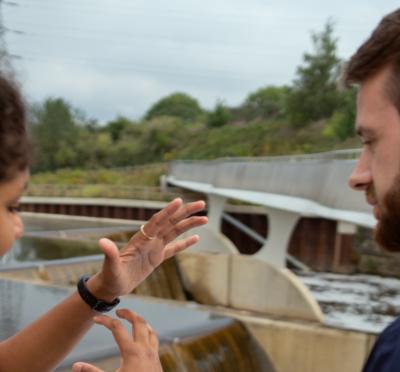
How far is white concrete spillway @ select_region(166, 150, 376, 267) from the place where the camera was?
10352 mm

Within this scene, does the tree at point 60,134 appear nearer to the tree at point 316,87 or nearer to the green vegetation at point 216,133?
the green vegetation at point 216,133

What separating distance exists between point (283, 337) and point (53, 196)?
29.6m

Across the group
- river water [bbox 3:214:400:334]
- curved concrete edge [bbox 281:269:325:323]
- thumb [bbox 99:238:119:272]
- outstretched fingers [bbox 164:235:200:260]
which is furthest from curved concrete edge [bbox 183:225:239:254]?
thumb [bbox 99:238:119:272]

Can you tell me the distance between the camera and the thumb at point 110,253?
1596 mm

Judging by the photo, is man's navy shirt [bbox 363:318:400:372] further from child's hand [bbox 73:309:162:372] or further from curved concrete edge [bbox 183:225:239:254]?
curved concrete edge [bbox 183:225:239:254]

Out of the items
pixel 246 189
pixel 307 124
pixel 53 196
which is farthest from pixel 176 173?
pixel 307 124

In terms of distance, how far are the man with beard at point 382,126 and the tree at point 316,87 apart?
171 feet

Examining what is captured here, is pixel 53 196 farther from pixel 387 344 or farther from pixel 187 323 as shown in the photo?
pixel 387 344

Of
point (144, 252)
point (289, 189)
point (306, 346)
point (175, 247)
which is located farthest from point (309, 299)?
Result: point (144, 252)

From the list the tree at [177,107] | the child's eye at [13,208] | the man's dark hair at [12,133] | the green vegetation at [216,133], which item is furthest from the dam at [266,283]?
the tree at [177,107]

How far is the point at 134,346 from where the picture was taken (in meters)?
1.50

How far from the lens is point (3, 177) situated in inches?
53.6

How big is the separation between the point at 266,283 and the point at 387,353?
39.1ft

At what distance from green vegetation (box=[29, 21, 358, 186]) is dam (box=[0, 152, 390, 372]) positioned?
1993 centimetres
